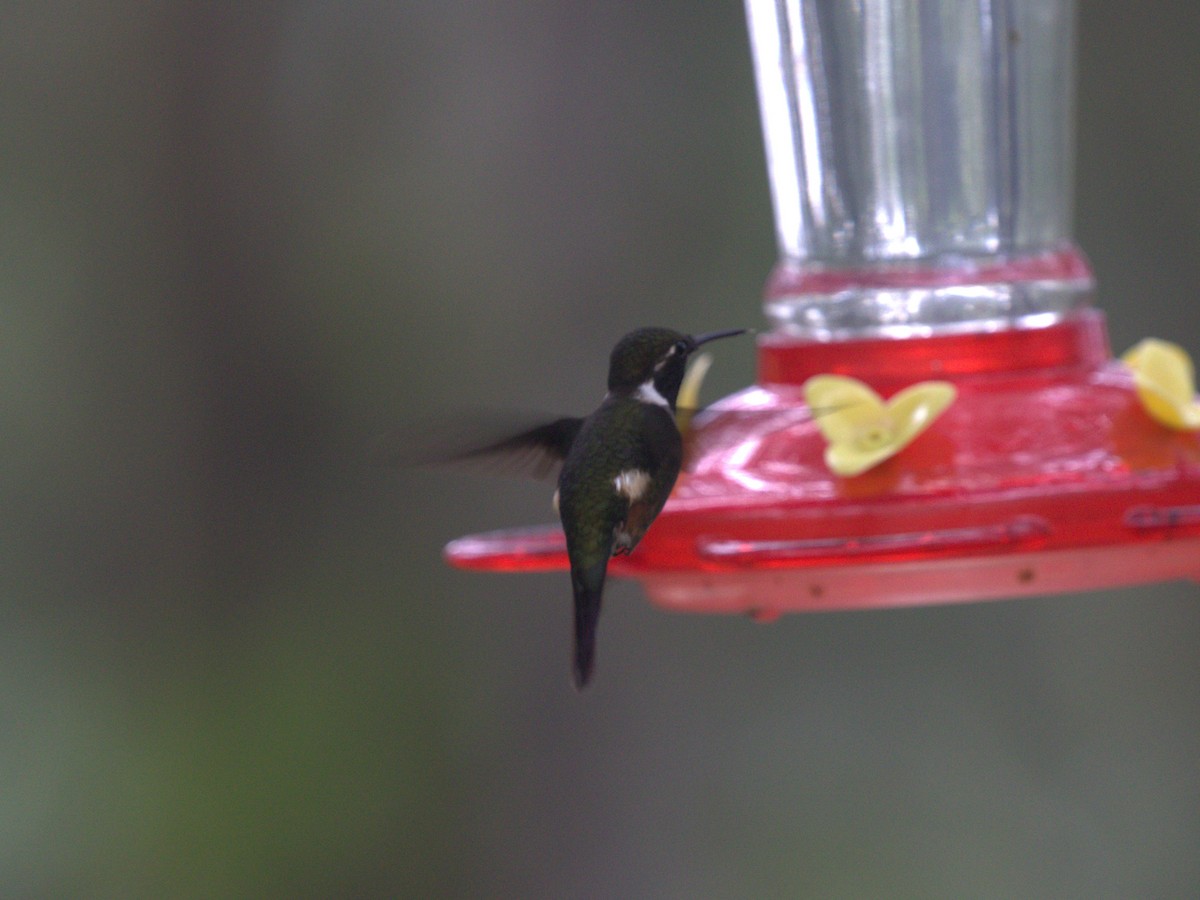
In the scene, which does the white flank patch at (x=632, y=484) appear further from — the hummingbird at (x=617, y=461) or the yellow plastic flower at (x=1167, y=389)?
the yellow plastic flower at (x=1167, y=389)

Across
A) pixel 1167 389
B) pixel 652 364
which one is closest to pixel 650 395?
pixel 652 364

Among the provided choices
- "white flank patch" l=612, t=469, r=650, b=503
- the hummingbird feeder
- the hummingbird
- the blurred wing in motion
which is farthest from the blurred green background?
"white flank patch" l=612, t=469, r=650, b=503

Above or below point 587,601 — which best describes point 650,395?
above

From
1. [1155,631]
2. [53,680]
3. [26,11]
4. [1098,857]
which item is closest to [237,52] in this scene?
[26,11]

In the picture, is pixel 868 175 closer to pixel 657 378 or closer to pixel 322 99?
pixel 657 378

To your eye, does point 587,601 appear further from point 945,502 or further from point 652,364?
point 945,502

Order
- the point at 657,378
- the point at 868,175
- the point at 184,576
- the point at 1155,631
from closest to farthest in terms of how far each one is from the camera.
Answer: the point at 657,378
the point at 868,175
the point at 184,576
the point at 1155,631

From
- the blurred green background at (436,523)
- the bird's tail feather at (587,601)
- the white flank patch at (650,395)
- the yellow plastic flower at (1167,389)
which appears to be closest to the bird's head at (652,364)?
the white flank patch at (650,395)
